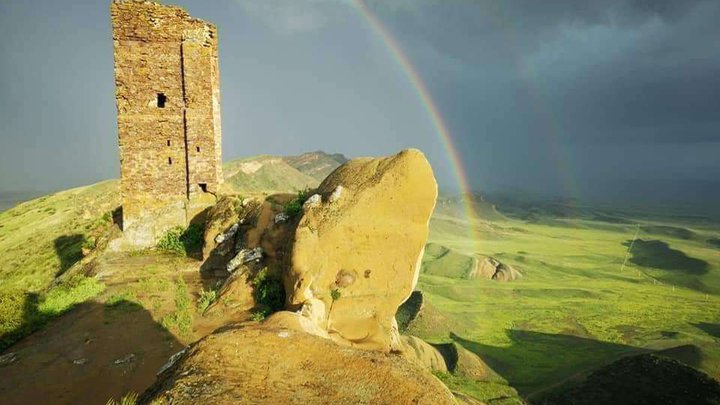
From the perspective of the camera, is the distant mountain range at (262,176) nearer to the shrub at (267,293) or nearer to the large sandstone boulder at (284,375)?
the shrub at (267,293)

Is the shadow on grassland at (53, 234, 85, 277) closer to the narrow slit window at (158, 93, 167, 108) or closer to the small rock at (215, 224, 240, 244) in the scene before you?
the narrow slit window at (158, 93, 167, 108)

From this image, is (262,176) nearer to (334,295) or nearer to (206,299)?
(206,299)

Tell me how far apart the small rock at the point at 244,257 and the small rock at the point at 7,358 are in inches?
247

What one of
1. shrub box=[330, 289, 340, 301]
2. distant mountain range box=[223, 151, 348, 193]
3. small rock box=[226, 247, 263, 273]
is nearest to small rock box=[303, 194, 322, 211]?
small rock box=[226, 247, 263, 273]

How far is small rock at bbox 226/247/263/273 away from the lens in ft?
48.4

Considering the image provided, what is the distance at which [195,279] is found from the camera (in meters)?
15.8

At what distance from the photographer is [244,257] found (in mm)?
14992

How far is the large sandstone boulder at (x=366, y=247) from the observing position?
12250mm

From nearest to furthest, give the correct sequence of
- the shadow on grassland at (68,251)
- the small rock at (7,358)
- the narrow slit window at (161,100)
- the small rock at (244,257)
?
the small rock at (7,358)
the small rock at (244,257)
the narrow slit window at (161,100)
the shadow on grassland at (68,251)

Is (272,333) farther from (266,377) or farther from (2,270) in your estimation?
(2,270)

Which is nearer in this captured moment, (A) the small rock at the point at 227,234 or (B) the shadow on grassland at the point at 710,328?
(A) the small rock at the point at 227,234

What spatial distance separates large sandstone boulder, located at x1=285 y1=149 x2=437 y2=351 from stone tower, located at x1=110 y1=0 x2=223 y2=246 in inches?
329

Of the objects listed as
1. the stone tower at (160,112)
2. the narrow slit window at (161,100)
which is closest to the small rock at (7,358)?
the stone tower at (160,112)

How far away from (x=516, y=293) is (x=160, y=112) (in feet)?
233
